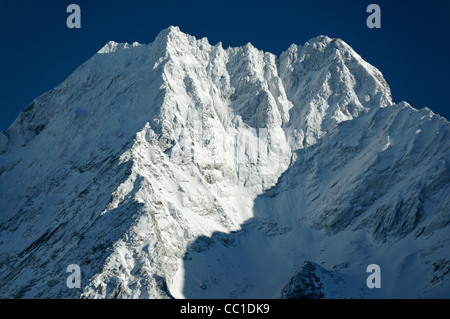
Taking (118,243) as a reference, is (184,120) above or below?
above

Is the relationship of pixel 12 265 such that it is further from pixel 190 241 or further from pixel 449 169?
pixel 449 169
